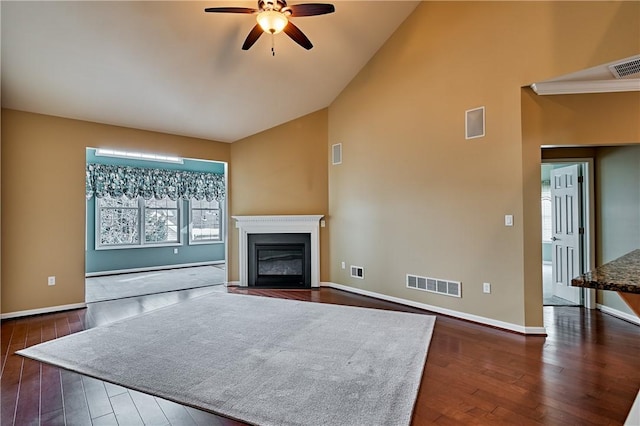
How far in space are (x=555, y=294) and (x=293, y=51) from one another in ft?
17.6

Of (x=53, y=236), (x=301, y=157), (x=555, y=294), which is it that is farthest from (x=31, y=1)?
(x=555, y=294)

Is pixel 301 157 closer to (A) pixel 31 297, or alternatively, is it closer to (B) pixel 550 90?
(B) pixel 550 90

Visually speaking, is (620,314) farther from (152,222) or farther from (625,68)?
(152,222)

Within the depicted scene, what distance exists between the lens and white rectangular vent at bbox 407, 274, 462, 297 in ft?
13.2

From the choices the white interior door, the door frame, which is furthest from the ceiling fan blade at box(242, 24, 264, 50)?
the white interior door

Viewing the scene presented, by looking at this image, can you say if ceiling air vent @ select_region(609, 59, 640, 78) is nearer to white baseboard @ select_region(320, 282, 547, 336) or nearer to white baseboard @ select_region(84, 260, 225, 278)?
white baseboard @ select_region(320, 282, 547, 336)

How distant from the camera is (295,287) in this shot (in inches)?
231

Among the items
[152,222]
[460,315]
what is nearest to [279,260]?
[460,315]

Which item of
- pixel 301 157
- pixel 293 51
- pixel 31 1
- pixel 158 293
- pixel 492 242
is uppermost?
pixel 293 51

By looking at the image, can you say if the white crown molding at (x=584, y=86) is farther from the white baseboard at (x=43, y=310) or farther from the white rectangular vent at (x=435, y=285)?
the white baseboard at (x=43, y=310)

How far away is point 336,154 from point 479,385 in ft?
13.5

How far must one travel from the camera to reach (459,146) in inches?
156

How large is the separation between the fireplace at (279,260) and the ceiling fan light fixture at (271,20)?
12.1ft

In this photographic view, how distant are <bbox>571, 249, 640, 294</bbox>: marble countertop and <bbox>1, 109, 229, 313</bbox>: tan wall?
18.6ft
